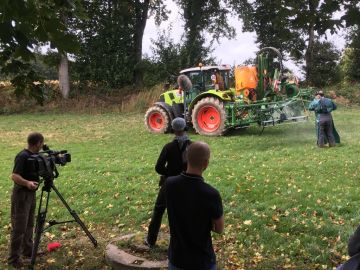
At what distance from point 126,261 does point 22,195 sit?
1498mm

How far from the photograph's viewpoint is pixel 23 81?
5.00 m

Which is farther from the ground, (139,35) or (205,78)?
(139,35)

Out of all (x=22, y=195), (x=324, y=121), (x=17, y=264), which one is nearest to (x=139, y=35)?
(x=324, y=121)

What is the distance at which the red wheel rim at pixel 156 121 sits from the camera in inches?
679

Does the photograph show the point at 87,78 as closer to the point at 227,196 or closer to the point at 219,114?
the point at 219,114

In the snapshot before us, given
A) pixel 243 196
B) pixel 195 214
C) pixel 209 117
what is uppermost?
pixel 209 117

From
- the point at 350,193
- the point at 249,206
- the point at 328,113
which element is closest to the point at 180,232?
the point at 249,206

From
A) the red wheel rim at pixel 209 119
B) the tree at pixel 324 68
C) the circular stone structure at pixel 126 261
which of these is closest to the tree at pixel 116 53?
the tree at pixel 324 68

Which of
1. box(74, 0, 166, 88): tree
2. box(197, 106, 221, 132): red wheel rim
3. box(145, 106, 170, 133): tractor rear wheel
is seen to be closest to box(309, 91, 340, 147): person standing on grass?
box(197, 106, 221, 132): red wheel rim

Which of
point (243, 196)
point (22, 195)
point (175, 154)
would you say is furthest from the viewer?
point (243, 196)

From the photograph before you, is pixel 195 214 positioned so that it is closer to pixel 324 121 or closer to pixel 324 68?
pixel 324 121

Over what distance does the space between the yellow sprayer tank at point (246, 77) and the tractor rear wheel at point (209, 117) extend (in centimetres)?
117

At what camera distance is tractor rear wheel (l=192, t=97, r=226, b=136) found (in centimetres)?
1520

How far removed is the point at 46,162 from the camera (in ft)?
18.2
